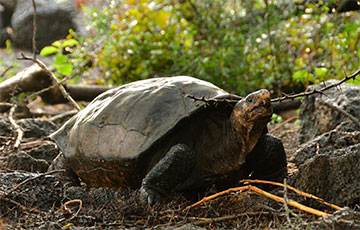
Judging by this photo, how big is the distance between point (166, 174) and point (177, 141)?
0.86 ft

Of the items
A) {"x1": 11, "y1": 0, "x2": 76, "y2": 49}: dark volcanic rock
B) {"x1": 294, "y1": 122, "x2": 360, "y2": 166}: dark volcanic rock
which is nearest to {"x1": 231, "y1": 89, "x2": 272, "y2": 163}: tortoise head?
{"x1": 294, "y1": 122, "x2": 360, "y2": 166}: dark volcanic rock

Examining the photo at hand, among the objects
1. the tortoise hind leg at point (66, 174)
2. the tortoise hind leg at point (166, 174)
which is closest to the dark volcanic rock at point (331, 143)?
the tortoise hind leg at point (166, 174)

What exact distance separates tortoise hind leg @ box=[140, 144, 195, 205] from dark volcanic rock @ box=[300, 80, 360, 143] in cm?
159

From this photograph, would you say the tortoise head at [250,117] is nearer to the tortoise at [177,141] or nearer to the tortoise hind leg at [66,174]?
the tortoise at [177,141]

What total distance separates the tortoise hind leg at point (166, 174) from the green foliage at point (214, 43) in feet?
14.6

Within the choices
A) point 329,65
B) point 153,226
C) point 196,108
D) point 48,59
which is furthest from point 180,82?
point 48,59

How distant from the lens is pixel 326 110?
444cm

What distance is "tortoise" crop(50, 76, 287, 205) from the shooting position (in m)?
2.87

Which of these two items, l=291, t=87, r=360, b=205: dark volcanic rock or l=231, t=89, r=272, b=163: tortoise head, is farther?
l=231, t=89, r=272, b=163: tortoise head

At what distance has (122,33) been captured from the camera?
8.07 m

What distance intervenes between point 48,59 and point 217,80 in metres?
7.86

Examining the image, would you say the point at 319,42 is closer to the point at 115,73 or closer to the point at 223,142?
the point at 115,73

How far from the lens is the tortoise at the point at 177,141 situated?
2.87 meters

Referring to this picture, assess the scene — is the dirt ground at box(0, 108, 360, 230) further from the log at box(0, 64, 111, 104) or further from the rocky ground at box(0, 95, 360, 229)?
the log at box(0, 64, 111, 104)
